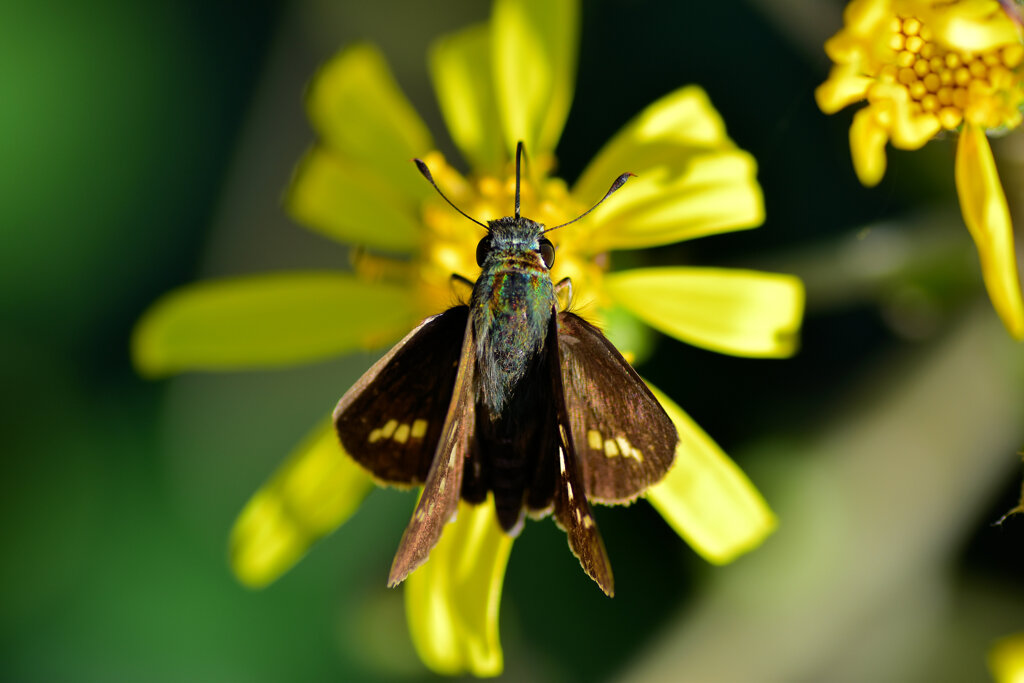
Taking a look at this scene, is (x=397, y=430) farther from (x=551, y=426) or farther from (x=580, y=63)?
(x=580, y=63)

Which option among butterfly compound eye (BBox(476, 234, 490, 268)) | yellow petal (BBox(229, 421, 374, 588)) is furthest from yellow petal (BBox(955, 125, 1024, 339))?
yellow petal (BBox(229, 421, 374, 588))

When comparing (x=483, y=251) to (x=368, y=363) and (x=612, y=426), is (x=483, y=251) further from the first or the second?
(x=368, y=363)

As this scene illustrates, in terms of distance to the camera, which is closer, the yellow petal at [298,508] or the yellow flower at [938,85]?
the yellow flower at [938,85]

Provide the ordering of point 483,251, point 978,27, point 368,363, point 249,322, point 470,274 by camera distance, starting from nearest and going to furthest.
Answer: point 978,27 < point 483,251 < point 470,274 < point 249,322 < point 368,363

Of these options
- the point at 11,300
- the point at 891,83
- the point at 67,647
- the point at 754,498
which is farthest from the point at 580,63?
the point at 67,647

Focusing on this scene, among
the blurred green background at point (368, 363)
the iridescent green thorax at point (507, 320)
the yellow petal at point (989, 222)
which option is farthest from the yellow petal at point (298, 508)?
the yellow petal at point (989, 222)

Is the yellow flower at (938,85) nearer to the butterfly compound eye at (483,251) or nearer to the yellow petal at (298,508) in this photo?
the butterfly compound eye at (483,251)

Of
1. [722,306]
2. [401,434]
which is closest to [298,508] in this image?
[401,434]
